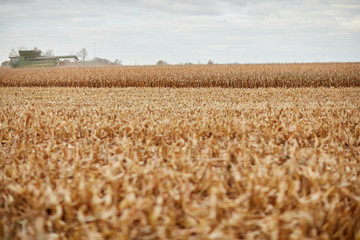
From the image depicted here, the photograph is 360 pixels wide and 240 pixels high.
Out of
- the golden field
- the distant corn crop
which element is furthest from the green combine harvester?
the golden field

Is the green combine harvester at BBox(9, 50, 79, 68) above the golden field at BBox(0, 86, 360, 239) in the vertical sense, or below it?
above

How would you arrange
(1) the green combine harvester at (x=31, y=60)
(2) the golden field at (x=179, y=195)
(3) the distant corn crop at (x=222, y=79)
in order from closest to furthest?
(2) the golden field at (x=179, y=195) < (3) the distant corn crop at (x=222, y=79) < (1) the green combine harvester at (x=31, y=60)

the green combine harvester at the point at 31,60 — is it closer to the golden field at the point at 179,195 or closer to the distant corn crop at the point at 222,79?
the distant corn crop at the point at 222,79

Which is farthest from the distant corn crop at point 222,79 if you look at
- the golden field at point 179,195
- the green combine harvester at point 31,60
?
the golden field at point 179,195

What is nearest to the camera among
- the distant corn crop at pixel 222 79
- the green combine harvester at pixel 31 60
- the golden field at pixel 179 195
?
the golden field at pixel 179 195

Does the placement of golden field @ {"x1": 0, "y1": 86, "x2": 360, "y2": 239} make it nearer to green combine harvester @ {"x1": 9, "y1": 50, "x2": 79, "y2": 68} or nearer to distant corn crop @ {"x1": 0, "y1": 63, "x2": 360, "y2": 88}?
distant corn crop @ {"x1": 0, "y1": 63, "x2": 360, "y2": 88}

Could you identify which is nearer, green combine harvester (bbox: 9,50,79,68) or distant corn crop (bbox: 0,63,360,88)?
distant corn crop (bbox: 0,63,360,88)

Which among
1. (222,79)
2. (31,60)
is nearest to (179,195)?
(222,79)

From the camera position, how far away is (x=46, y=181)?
2.75 meters

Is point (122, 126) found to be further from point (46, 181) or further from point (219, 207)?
point (219, 207)

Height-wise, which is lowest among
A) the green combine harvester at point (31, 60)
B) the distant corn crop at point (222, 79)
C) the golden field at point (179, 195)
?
the golden field at point (179, 195)

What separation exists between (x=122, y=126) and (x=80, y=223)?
2741 millimetres

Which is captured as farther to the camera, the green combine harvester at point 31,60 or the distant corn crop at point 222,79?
the green combine harvester at point 31,60

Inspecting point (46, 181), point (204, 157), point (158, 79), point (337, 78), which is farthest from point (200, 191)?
point (337, 78)
